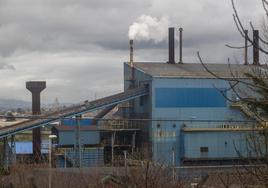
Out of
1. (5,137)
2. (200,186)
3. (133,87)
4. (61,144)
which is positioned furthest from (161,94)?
(200,186)

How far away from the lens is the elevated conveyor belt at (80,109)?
29.8 metres

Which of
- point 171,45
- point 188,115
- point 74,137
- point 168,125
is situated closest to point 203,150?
point 188,115

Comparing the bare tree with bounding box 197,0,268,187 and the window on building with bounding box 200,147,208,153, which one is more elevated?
the bare tree with bounding box 197,0,268,187

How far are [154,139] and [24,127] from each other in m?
8.43

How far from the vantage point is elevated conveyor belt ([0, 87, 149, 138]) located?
97.9 feet

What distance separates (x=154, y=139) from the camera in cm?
3253

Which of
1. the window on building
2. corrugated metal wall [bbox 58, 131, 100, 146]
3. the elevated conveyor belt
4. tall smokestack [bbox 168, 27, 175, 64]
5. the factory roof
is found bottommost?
the window on building

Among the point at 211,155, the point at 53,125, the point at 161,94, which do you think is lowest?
the point at 211,155

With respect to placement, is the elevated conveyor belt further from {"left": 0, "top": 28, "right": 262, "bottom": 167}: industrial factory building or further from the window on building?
the window on building

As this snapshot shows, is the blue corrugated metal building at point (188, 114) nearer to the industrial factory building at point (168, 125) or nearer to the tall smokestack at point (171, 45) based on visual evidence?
the industrial factory building at point (168, 125)

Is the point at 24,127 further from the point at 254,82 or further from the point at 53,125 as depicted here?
the point at 254,82

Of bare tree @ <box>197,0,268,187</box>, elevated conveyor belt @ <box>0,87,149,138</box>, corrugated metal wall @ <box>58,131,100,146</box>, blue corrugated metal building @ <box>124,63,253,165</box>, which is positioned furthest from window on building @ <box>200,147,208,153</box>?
bare tree @ <box>197,0,268,187</box>

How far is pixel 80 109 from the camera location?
32.1 m

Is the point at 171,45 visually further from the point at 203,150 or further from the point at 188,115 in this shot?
the point at 203,150
